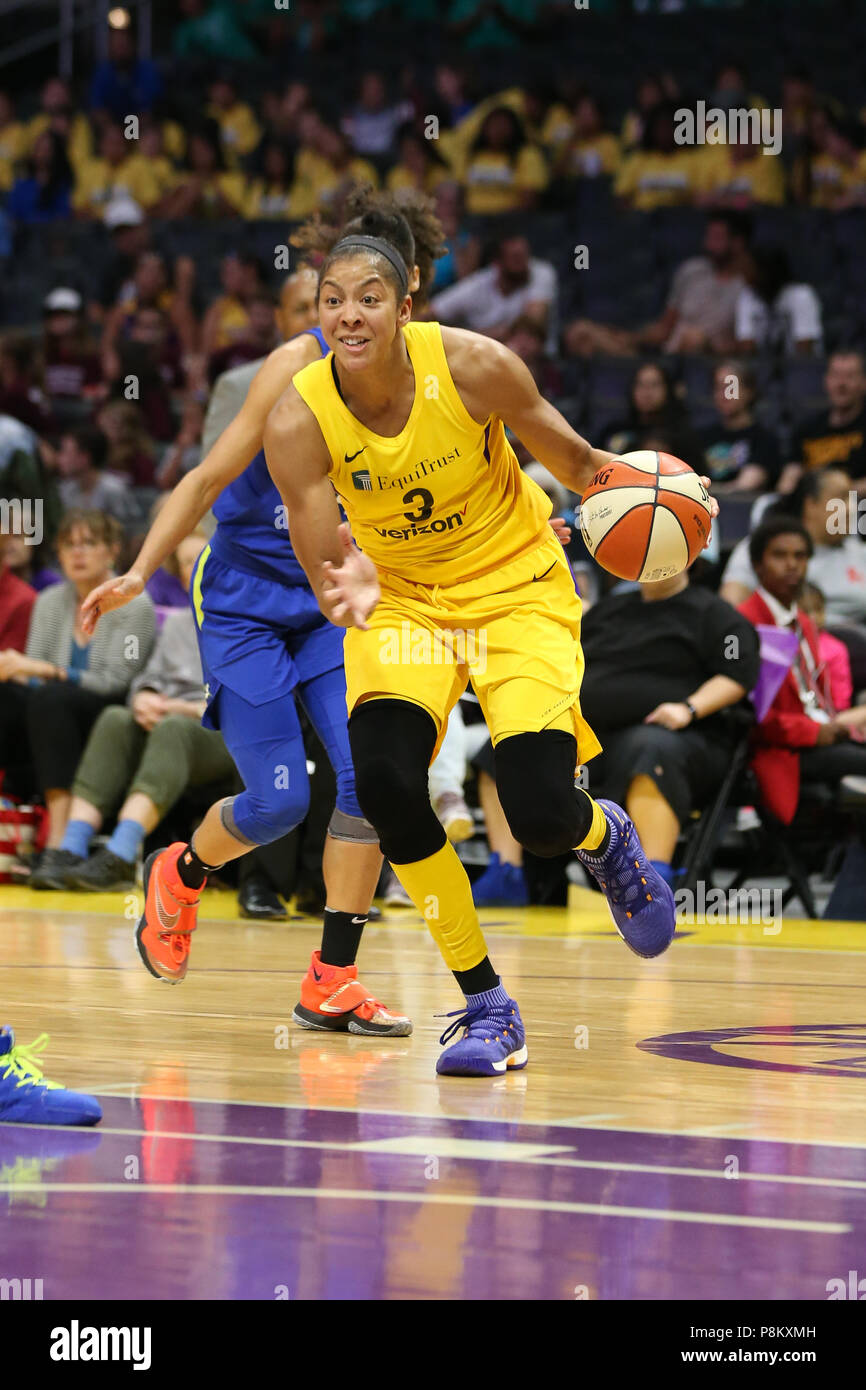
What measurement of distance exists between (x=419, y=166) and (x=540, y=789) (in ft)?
32.1


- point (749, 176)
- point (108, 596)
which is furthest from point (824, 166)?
point (108, 596)

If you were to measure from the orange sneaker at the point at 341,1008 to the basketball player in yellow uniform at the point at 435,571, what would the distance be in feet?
1.22

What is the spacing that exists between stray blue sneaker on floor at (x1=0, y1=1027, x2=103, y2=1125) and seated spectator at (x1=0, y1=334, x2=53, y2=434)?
8.60 metres

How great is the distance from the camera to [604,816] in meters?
4.24

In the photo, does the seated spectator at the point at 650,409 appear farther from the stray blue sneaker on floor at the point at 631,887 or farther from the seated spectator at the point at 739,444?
the stray blue sneaker on floor at the point at 631,887

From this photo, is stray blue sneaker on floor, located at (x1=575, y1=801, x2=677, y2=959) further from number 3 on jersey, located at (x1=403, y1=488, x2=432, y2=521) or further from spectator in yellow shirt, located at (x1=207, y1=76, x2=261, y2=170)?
spectator in yellow shirt, located at (x1=207, y1=76, x2=261, y2=170)

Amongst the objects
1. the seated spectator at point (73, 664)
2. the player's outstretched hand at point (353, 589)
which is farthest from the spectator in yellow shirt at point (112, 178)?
the player's outstretched hand at point (353, 589)

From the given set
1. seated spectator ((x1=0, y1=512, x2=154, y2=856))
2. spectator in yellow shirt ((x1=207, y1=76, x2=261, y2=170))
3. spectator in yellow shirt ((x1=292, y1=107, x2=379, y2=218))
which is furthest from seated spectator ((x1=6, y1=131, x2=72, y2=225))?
seated spectator ((x1=0, y1=512, x2=154, y2=856))

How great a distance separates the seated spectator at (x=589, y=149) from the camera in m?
12.8

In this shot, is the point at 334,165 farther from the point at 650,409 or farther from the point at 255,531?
the point at 255,531

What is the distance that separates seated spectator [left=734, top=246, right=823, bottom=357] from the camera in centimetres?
1080
